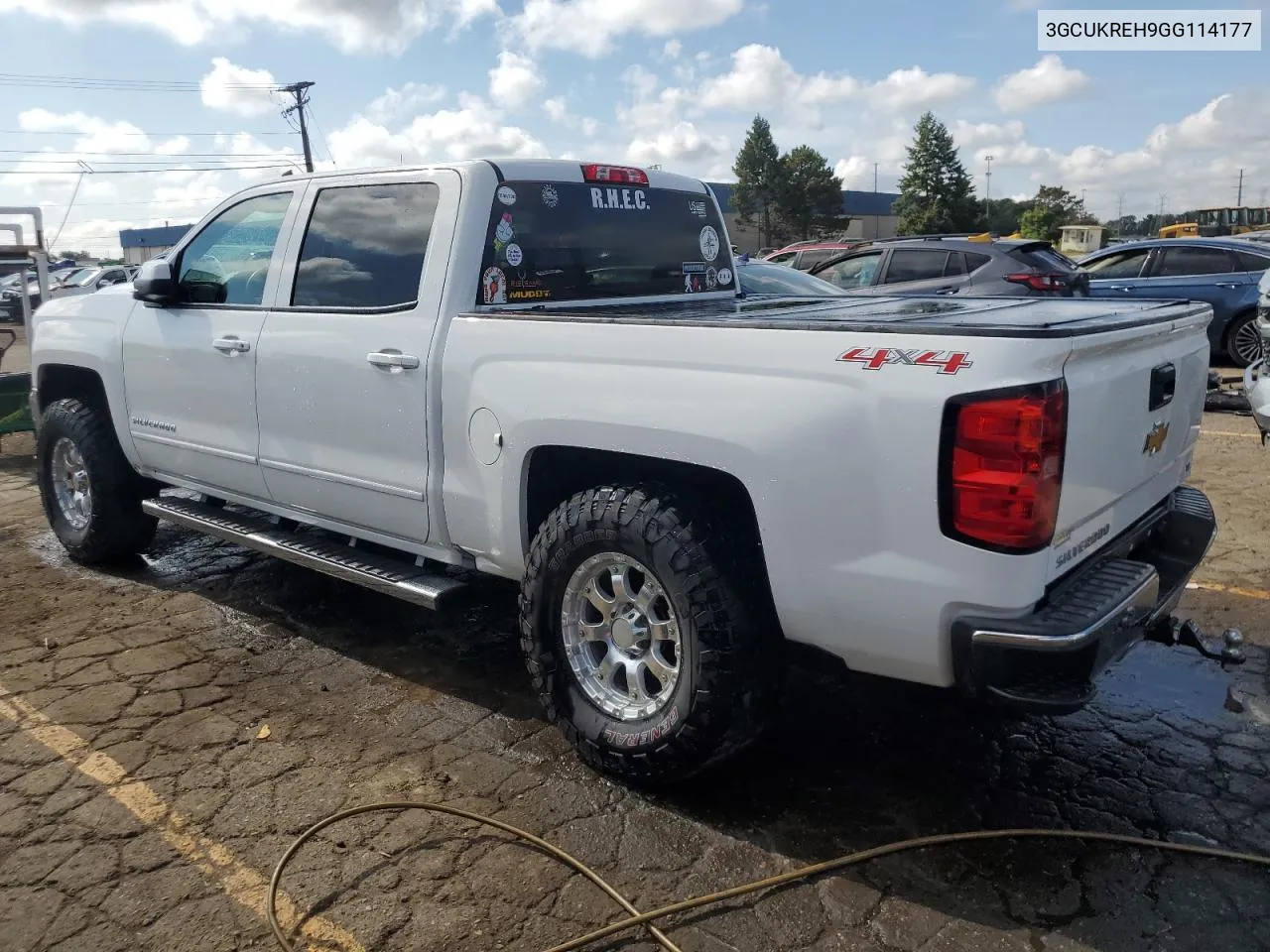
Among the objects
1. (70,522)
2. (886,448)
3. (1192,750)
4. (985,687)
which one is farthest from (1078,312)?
(70,522)

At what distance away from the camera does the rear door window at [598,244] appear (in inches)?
150

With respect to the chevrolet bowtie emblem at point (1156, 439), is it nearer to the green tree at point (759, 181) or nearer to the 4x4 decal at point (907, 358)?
the 4x4 decal at point (907, 358)

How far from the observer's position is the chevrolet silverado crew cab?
2.52 metres

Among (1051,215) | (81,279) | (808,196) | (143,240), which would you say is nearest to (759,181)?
(808,196)

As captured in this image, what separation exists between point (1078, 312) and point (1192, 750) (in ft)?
4.96

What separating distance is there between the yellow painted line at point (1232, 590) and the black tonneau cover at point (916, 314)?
1.75 metres

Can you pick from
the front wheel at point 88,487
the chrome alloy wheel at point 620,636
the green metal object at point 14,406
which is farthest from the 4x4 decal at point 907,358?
the green metal object at point 14,406

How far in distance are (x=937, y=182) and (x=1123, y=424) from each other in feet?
284

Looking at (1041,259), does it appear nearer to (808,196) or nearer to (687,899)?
(687,899)

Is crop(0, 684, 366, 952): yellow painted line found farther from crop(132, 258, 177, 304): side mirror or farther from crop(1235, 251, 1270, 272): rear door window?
crop(1235, 251, 1270, 272): rear door window

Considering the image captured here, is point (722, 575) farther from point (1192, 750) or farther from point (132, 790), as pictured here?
point (132, 790)

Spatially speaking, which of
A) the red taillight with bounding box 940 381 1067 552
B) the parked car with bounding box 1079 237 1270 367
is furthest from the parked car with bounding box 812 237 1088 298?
the red taillight with bounding box 940 381 1067 552

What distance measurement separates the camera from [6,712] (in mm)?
3920

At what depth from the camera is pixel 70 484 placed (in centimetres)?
581
